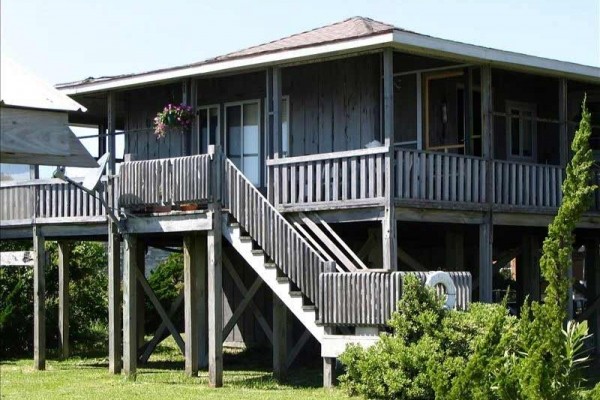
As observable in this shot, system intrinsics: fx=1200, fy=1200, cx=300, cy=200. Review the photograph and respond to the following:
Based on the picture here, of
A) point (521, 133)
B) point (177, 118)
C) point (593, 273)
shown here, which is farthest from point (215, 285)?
point (593, 273)

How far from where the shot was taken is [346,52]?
62.0 feet

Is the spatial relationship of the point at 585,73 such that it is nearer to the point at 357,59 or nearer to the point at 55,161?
the point at 357,59

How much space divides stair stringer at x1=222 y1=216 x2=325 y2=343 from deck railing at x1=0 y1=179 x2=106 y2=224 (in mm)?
3761

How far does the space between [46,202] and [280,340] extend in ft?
19.6

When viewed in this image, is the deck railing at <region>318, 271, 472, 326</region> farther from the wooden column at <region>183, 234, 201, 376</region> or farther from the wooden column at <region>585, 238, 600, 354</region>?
the wooden column at <region>585, 238, 600, 354</region>

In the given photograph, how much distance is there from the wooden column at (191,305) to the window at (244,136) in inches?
73.9

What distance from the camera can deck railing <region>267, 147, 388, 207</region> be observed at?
60.2ft

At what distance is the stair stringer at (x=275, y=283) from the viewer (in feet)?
59.3

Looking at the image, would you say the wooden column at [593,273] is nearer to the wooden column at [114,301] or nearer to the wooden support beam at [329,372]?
the wooden support beam at [329,372]

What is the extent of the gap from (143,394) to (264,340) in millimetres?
8432

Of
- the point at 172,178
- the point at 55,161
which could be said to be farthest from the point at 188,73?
the point at 55,161

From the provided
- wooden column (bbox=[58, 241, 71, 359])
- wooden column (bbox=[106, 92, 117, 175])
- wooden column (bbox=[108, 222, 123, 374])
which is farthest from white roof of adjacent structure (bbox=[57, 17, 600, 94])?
wooden column (bbox=[58, 241, 71, 359])

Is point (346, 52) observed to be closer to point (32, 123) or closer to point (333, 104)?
point (333, 104)

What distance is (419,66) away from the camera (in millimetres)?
21328
